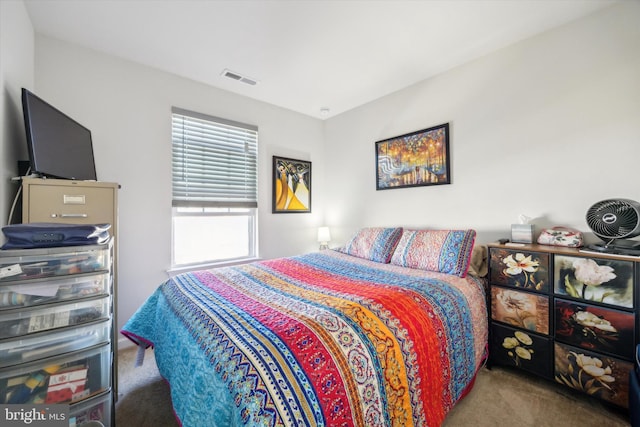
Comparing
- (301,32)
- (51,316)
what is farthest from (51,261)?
(301,32)

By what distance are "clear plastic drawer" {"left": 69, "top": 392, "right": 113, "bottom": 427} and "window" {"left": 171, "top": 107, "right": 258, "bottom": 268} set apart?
1.60m

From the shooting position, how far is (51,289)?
112 centimetres

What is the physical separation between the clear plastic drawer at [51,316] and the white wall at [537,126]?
2.77 meters

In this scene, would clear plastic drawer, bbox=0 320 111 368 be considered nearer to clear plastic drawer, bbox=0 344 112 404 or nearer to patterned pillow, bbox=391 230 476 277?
clear plastic drawer, bbox=0 344 112 404

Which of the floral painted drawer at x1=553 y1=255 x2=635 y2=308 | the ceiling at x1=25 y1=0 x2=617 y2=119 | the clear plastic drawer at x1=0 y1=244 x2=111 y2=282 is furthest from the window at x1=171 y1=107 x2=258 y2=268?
the floral painted drawer at x1=553 y1=255 x2=635 y2=308

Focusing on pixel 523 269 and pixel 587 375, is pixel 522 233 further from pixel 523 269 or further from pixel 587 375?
pixel 587 375

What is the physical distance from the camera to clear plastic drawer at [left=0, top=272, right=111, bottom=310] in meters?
1.02

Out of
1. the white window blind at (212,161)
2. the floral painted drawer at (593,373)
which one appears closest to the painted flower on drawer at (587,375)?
the floral painted drawer at (593,373)

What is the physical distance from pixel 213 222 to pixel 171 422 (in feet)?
6.37

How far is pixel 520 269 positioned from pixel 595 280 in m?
0.37

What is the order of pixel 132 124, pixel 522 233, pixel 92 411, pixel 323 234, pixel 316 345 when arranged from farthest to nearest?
pixel 323 234 → pixel 132 124 → pixel 522 233 → pixel 92 411 → pixel 316 345

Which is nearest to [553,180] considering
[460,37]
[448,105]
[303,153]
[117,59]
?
[448,105]

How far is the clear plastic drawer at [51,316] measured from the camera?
3.35 ft

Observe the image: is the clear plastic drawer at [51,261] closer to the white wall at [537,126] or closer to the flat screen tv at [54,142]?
the flat screen tv at [54,142]
